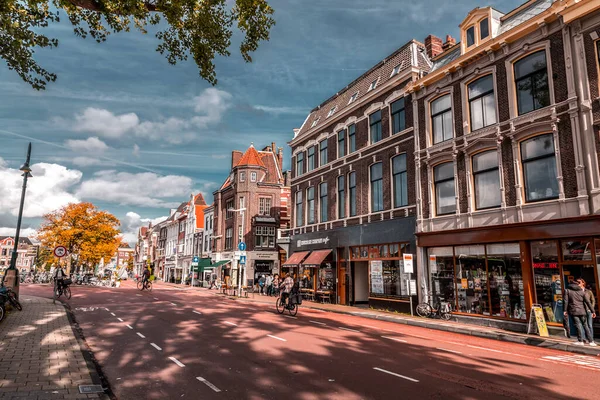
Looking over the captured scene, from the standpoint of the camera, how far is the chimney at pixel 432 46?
865 inches

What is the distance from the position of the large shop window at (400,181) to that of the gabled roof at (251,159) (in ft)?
86.1

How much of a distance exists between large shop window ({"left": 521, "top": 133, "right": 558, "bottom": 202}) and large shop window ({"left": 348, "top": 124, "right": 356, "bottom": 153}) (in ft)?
37.3

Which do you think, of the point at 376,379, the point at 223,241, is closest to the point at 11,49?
the point at 376,379

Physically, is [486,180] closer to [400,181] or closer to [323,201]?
[400,181]

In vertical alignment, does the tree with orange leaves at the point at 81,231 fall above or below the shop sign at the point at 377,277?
above

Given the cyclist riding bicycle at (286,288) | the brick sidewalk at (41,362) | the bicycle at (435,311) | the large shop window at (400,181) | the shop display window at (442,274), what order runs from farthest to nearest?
the large shop window at (400,181) < the cyclist riding bicycle at (286,288) < the shop display window at (442,274) < the bicycle at (435,311) < the brick sidewalk at (41,362)

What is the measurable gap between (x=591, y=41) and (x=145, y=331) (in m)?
17.3

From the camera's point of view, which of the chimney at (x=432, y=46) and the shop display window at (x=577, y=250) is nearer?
the shop display window at (x=577, y=250)

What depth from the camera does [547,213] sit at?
13.9 metres

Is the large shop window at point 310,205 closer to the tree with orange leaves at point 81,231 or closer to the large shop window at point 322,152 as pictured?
the large shop window at point 322,152

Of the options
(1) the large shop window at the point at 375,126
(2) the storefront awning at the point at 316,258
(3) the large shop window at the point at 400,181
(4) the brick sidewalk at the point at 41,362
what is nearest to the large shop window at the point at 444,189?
(3) the large shop window at the point at 400,181

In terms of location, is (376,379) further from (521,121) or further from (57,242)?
(57,242)

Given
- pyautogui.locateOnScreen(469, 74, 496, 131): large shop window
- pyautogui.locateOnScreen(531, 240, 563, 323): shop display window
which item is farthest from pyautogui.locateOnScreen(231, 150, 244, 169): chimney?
pyautogui.locateOnScreen(531, 240, 563, 323): shop display window

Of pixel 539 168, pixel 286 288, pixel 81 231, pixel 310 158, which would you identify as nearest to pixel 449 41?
pixel 539 168
